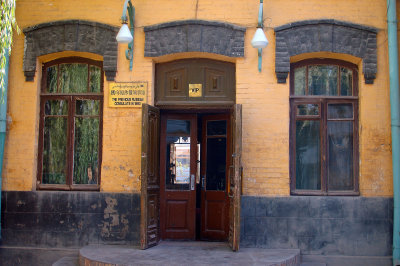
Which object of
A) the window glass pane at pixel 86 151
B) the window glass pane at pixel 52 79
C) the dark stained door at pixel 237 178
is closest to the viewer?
the dark stained door at pixel 237 178

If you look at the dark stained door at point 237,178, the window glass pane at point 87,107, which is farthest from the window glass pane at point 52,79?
the dark stained door at point 237,178

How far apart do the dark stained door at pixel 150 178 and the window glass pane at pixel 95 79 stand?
1311 millimetres

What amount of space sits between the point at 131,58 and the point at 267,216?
3.68 m

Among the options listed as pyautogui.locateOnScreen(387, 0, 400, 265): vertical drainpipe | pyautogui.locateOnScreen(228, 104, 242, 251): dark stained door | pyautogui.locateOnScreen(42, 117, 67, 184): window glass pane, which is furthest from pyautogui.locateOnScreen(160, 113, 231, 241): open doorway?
pyautogui.locateOnScreen(387, 0, 400, 265): vertical drainpipe

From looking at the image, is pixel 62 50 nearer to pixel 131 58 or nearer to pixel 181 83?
pixel 131 58

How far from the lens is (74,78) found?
352 inches

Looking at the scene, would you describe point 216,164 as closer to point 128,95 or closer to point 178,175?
point 178,175

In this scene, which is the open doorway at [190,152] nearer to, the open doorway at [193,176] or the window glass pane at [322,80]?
the open doorway at [193,176]

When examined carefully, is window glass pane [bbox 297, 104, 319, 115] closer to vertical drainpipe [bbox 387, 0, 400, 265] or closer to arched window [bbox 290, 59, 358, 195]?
arched window [bbox 290, 59, 358, 195]

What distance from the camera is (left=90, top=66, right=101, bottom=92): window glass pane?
29.0ft

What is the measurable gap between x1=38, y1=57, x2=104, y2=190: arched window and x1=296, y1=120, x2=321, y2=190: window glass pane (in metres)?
3.63

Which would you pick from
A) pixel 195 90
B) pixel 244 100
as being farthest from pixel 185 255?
pixel 195 90

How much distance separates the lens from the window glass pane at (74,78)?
8.89 meters

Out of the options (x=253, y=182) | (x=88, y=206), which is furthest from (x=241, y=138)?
(x=88, y=206)
